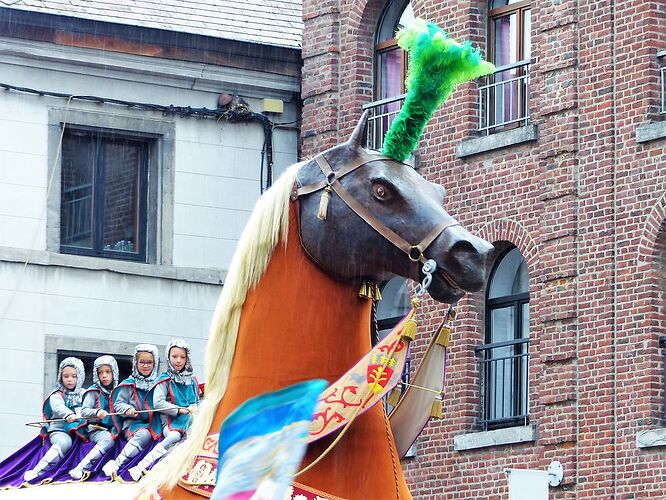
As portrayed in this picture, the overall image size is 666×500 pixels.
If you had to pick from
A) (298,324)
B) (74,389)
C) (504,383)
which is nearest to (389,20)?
(504,383)

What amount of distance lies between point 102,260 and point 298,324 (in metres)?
18.4

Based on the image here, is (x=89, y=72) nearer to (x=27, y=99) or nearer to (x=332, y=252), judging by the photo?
(x=27, y=99)

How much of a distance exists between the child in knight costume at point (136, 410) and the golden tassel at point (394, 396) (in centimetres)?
225

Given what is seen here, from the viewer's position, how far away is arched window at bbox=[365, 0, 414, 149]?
2578cm

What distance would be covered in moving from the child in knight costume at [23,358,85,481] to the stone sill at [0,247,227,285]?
41.4ft

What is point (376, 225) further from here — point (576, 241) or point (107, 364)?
point (576, 241)

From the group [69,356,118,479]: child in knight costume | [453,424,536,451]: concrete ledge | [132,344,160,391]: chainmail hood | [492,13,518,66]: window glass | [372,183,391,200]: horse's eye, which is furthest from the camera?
[492,13,518,66]: window glass

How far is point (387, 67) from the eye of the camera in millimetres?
26312

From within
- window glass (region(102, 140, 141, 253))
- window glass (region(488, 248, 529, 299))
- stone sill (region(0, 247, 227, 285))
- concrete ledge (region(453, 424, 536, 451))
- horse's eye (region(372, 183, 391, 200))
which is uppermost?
window glass (region(102, 140, 141, 253))

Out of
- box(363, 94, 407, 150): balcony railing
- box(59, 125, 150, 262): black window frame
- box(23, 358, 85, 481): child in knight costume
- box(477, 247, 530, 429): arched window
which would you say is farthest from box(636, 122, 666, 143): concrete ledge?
box(23, 358, 85, 481): child in knight costume

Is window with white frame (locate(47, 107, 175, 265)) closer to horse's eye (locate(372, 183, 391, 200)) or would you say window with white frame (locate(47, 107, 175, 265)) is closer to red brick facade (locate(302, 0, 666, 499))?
red brick facade (locate(302, 0, 666, 499))

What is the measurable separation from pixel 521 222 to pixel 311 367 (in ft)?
54.3

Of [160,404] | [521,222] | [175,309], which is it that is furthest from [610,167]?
[160,404]

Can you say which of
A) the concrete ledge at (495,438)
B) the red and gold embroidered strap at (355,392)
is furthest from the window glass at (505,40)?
the red and gold embroidered strap at (355,392)
